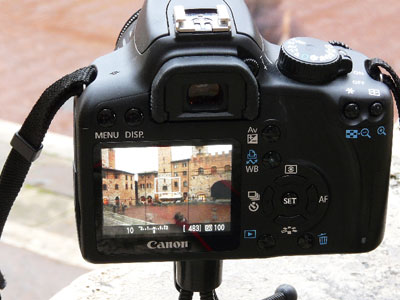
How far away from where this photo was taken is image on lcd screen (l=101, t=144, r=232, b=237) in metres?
1.12

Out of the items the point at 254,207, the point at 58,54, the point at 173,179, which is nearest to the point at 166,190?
the point at 173,179

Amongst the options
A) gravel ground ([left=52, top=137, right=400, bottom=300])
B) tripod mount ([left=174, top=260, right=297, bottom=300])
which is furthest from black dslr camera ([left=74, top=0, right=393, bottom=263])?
gravel ground ([left=52, top=137, right=400, bottom=300])

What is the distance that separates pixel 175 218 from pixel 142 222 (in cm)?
5

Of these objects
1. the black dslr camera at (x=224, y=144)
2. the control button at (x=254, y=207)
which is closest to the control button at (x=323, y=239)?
the black dslr camera at (x=224, y=144)

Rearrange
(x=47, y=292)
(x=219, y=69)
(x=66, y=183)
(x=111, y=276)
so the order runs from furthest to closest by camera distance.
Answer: (x=66, y=183) < (x=47, y=292) < (x=111, y=276) < (x=219, y=69)

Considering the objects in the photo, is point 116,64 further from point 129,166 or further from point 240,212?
point 240,212

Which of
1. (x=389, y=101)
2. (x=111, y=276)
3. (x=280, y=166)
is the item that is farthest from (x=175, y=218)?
(x=111, y=276)

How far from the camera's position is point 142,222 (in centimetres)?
115

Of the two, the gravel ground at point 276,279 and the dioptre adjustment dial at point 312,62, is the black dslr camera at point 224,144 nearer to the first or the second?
the dioptre adjustment dial at point 312,62

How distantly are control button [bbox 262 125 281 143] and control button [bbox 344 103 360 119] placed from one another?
96 millimetres

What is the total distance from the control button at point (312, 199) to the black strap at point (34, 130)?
34 cm

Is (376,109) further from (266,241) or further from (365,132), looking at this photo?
(266,241)

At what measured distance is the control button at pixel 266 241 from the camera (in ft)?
3.85

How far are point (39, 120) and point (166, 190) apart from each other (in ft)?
0.65
